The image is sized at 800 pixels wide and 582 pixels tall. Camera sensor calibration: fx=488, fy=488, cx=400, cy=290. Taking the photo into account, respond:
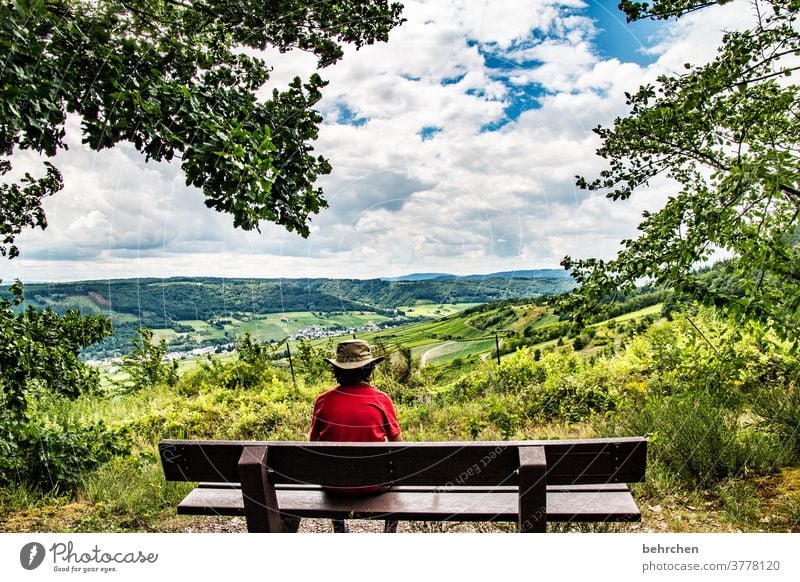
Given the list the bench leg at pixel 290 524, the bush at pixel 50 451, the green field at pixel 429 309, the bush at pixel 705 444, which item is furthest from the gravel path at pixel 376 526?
the green field at pixel 429 309

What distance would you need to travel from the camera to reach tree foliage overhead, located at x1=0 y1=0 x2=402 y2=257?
2924 millimetres

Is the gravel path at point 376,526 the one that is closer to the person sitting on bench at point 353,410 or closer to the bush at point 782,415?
the person sitting on bench at point 353,410

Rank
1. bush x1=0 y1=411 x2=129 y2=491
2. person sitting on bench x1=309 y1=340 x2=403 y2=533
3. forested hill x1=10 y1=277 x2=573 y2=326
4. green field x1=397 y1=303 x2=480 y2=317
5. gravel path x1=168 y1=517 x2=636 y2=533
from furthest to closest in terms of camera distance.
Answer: green field x1=397 y1=303 x2=480 y2=317
forested hill x1=10 y1=277 x2=573 y2=326
bush x1=0 y1=411 x2=129 y2=491
gravel path x1=168 y1=517 x2=636 y2=533
person sitting on bench x1=309 y1=340 x2=403 y2=533

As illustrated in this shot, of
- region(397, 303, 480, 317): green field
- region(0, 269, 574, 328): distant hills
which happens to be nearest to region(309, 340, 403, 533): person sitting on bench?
region(0, 269, 574, 328): distant hills

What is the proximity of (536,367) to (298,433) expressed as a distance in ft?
9.98

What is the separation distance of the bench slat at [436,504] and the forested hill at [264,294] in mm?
2285

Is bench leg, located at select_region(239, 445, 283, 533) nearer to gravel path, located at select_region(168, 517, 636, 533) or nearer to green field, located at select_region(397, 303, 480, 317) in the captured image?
gravel path, located at select_region(168, 517, 636, 533)

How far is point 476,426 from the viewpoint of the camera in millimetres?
5070

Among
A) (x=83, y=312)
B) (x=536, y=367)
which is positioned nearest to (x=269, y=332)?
(x=83, y=312)

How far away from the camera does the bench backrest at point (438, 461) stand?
2.43m

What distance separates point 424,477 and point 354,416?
22.7 inches

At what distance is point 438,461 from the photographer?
8.06 ft

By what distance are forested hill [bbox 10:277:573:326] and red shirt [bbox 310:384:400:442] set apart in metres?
2.24
